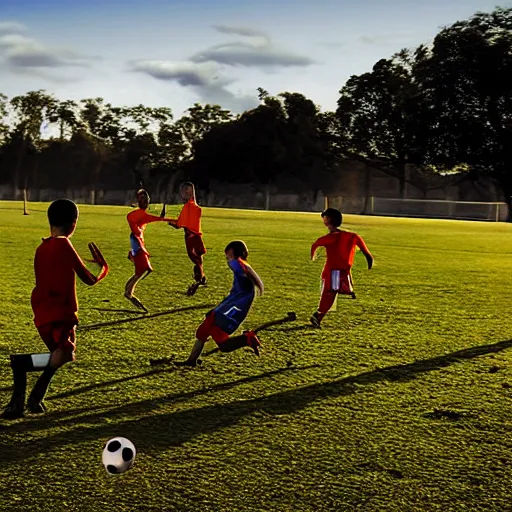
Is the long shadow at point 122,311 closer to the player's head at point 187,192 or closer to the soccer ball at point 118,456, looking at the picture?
the player's head at point 187,192

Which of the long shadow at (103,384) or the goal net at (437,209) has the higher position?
the goal net at (437,209)

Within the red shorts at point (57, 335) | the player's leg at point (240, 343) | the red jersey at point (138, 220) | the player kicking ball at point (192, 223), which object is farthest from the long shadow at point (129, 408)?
the player kicking ball at point (192, 223)

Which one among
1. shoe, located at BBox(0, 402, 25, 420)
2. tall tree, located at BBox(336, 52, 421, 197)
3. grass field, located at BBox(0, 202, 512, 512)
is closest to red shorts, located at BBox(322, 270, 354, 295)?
grass field, located at BBox(0, 202, 512, 512)

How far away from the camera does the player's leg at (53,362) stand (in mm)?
5270

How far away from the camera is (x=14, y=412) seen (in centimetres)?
518

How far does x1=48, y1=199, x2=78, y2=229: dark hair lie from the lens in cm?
536

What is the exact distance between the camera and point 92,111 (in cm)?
10325

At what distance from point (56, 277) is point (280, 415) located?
1.81 m

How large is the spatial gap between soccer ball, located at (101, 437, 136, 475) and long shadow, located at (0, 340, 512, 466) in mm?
347

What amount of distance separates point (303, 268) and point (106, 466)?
487 inches

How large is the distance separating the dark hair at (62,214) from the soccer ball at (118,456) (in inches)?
70.3

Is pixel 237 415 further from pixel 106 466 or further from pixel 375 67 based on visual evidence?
pixel 375 67

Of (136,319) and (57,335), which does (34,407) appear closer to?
(57,335)

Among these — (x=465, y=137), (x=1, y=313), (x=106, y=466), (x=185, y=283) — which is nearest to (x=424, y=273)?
(x=185, y=283)
